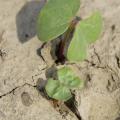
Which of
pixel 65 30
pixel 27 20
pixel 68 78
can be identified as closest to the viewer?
pixel 65 30

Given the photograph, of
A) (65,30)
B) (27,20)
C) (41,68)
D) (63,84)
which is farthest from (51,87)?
(27,20)

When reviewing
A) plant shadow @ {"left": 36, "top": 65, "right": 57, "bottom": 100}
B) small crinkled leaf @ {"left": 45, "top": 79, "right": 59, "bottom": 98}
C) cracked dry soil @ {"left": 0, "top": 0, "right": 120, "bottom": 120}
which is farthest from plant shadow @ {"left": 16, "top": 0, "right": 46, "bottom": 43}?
small crinkled leaf @ {"left": 45, "top": 79, "right": 59, "bottom": 98}

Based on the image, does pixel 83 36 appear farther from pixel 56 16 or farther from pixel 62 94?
pixel 62 94

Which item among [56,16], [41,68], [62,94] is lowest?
[62,94]

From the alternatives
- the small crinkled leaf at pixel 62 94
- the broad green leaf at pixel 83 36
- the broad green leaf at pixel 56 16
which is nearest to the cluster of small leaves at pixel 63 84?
the small crinkled leaf at pixel 62 94

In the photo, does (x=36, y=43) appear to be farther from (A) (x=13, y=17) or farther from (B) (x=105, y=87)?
(B) (x=105, y=87)

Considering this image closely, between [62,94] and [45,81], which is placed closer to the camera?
[62,94]
